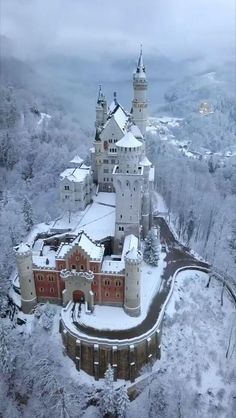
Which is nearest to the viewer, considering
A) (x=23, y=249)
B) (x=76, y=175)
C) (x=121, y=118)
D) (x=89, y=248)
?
(x=23, y=249)

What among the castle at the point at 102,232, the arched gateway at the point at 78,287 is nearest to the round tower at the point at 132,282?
the castle at the point at 102,232

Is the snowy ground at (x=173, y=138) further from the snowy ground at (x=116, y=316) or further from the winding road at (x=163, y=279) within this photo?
the snowy ground at (x=116, y=316)

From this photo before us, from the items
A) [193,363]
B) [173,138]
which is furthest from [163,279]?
[173,138]

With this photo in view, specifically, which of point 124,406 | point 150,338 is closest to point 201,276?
point 150,338

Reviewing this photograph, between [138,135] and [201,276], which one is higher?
[138,135]

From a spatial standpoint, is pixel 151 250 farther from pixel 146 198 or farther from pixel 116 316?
pixel 116 316

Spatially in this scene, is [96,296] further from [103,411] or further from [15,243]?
[15,243]
